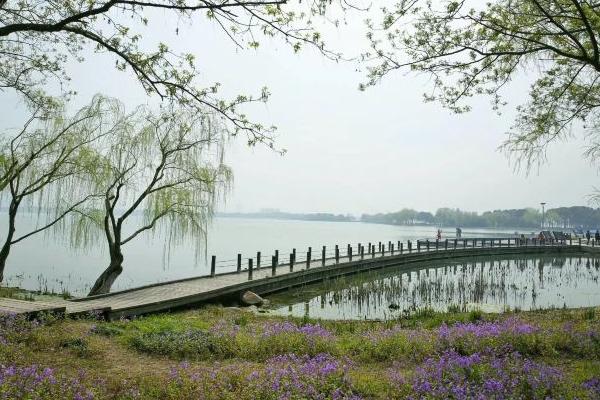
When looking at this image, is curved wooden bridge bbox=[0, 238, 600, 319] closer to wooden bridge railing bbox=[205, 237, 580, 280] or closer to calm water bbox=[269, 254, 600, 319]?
wooden bridge railing bbox=[205, 237, 580, 280]

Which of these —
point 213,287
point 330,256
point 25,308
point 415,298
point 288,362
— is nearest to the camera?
point 288,362

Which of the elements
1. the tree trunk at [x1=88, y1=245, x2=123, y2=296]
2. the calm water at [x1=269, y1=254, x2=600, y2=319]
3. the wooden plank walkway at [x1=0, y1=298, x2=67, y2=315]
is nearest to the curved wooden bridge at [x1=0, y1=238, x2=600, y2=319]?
the wooden plank walkway at [x1=0, y1=298, x2=67, y2=315]

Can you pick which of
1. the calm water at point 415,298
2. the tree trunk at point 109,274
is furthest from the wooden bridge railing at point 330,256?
the tree trunk at point 109,274

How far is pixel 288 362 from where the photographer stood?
6.58 m

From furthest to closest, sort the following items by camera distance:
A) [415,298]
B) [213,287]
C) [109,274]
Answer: [415,298] < [213,287] < [109,274]

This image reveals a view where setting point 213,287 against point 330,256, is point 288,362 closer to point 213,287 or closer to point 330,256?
point 213,287

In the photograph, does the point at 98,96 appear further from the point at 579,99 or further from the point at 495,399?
the point at 495,399

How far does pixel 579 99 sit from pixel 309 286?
55.5 ft

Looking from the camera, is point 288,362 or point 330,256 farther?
point 330,256

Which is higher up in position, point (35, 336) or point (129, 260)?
point (35, 336)

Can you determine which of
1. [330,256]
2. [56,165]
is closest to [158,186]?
[56,165]

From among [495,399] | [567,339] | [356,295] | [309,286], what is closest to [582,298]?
[356,295]

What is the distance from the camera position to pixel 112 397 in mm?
4980

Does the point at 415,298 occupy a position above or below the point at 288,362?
below
